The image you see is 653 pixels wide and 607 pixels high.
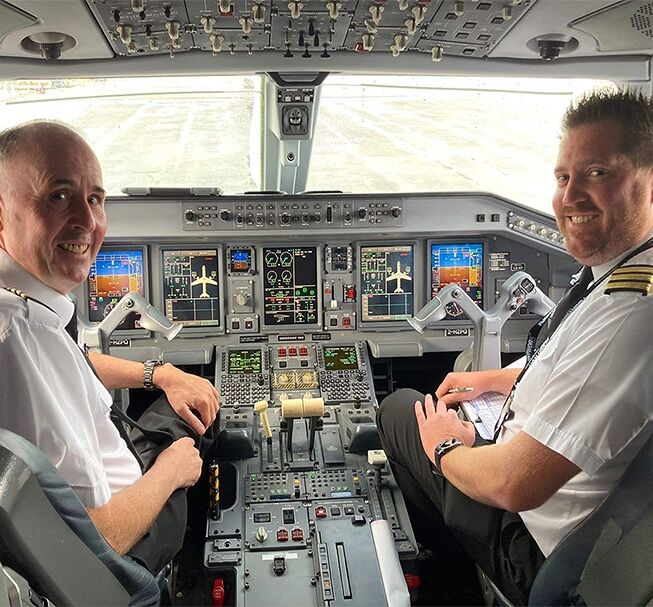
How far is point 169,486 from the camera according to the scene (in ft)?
5.37

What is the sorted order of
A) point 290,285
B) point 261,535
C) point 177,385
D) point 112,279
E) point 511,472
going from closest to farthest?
point 511,472
point 261,535
point 177,385
point 112,279
point 290,285

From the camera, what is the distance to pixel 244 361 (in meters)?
3.36

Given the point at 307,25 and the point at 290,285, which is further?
the point at 290,285

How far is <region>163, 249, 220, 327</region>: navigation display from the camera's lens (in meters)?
3.37

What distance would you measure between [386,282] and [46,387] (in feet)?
8.05

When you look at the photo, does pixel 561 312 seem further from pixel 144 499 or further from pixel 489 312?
pixel 489 312

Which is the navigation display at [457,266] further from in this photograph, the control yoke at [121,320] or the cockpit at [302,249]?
the control yoke at [121,320]

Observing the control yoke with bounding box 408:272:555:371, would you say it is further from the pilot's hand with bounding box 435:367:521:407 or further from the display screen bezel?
the display screen bezel

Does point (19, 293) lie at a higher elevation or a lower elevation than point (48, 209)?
lower

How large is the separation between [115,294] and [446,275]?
5.67ft

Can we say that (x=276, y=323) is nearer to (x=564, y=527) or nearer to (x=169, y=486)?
(x=169, y=486)

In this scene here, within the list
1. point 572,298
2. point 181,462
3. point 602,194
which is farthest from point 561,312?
point 181,462

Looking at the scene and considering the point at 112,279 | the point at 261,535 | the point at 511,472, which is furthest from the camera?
the point at 112,279

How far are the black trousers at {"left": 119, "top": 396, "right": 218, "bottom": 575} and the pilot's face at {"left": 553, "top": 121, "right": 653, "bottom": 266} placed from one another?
1.22 m
